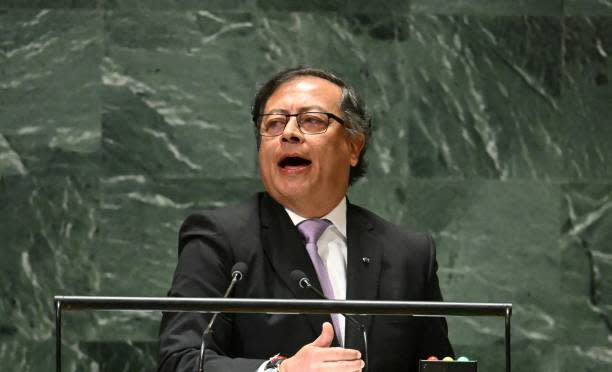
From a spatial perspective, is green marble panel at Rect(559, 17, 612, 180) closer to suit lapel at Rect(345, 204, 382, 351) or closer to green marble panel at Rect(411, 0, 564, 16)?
green marble panel at Rect(411, 0, 564, 16)

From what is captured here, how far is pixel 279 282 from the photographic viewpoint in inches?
121

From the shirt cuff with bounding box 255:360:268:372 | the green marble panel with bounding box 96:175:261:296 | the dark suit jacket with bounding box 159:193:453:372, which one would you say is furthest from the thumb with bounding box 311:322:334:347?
the green marble panel with bounding box 96:175:261:296

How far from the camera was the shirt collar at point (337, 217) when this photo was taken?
3.30 metres

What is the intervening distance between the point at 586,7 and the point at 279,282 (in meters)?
2.18

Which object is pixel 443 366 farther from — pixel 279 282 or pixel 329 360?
pixel 279 282

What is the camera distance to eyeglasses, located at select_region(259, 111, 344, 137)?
3.29 metres

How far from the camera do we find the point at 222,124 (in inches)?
175

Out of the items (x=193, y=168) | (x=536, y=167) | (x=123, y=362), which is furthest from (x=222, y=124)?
(x=536, y=167)

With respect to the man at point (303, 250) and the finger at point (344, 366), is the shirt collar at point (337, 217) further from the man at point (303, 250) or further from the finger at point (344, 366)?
the finger at point (344, 366)

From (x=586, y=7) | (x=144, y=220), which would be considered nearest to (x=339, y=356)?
(x=144, y=220)

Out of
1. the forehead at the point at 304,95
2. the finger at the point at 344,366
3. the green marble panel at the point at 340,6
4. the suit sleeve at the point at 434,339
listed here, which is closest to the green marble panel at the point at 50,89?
the green marble panel at the point at 340,6

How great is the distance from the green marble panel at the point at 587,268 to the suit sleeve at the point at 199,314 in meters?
1.97

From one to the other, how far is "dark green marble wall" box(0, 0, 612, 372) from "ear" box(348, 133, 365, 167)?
905mm

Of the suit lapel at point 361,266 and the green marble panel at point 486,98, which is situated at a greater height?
the green marble panel at point 486,98
